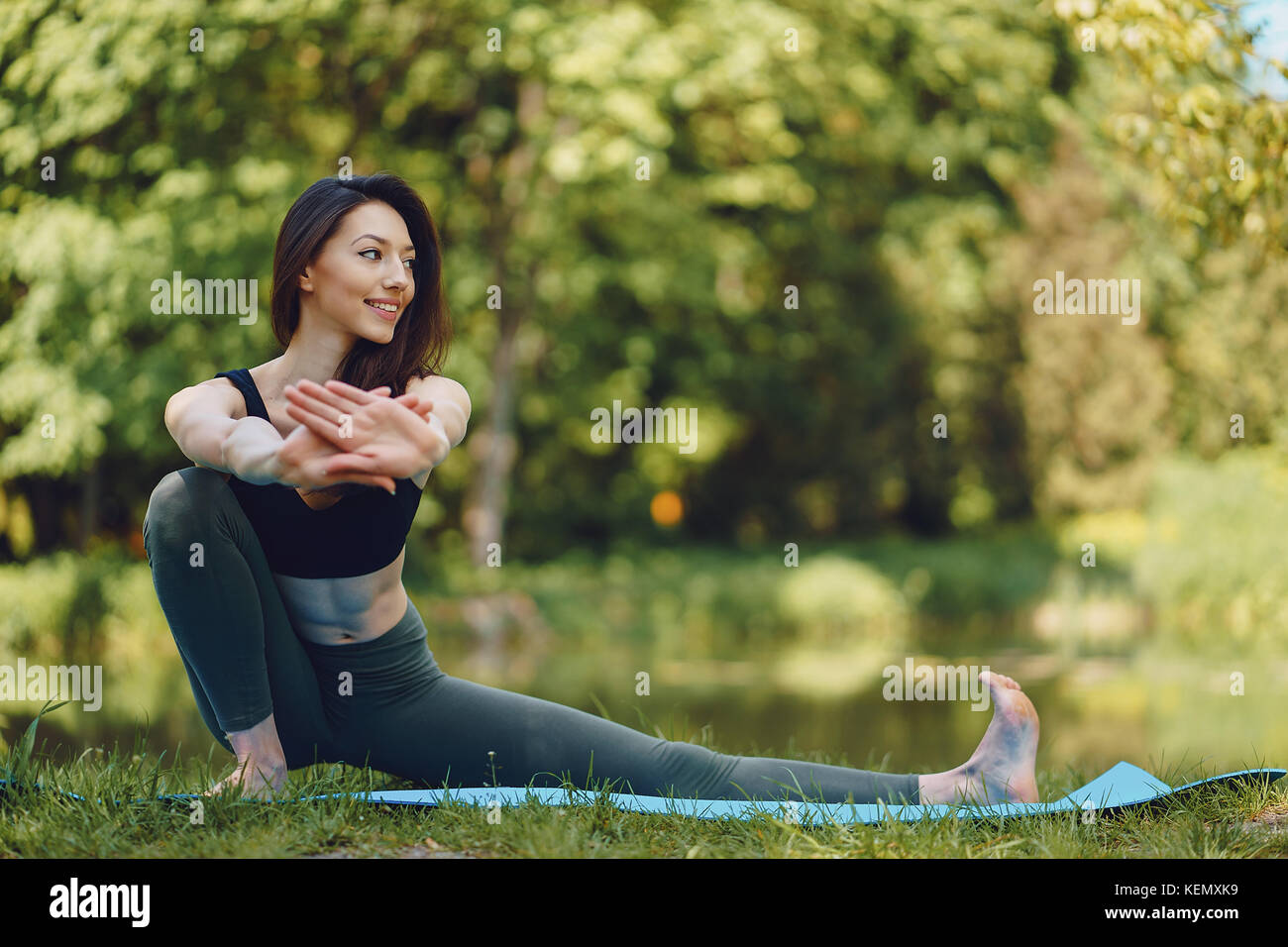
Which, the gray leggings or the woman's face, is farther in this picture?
the woman's face

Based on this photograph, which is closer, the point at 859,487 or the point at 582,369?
the point at 582,369

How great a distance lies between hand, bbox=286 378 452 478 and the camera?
2.67 meters

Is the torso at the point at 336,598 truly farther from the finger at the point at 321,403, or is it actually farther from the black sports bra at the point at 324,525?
the finger at the point at 321,403

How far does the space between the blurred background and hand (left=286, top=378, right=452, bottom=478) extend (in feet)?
6.64

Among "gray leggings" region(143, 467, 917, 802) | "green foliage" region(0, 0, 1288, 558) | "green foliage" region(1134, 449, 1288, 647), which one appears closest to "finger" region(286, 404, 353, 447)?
"gray leggings" region(143, 467, 917, 802)

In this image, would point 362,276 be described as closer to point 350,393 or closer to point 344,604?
point 350,393

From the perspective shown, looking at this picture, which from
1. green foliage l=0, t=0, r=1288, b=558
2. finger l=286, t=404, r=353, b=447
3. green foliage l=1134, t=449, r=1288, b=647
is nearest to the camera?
finger l=286, t=404, r=353, b=447

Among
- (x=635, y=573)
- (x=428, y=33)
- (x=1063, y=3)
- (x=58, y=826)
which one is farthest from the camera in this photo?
(x=635, y=573)

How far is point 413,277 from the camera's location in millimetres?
3324

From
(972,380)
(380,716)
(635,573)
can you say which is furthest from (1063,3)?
(972,380)

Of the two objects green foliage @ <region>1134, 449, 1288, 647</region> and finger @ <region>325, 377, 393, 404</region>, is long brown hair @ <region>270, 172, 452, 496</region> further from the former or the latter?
green foliage @ <region>1134, 449, 1288, 647</region>

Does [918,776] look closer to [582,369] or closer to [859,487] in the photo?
[582,369]

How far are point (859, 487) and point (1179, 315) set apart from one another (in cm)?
693
